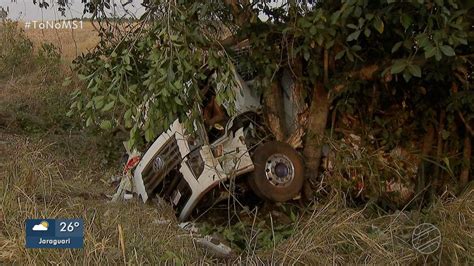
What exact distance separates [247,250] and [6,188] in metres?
1.86

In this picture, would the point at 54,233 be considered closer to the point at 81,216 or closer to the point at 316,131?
the point at 81,216

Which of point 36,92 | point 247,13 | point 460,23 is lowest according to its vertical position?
point 460,23

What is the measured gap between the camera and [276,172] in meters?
5.04

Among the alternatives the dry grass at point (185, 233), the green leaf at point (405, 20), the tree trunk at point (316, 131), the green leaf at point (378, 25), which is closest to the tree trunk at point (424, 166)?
the dry grass at point (185, 233)

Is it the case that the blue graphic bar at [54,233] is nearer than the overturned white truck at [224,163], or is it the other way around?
the blue graphic bar at [54,233]

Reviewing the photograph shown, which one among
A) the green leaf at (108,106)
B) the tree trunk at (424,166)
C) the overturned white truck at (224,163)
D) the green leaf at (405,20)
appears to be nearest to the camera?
the green leaf at (108,106)

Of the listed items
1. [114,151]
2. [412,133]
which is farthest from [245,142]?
[114,151]

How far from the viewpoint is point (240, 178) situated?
5.05 meters

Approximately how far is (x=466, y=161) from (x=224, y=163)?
7.18ft

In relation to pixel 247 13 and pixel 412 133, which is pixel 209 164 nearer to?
pixel 247 13

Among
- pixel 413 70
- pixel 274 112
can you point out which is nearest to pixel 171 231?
pixel 274 112

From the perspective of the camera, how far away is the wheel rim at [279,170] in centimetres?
499

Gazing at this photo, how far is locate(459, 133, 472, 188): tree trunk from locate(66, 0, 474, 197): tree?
0.04 ft

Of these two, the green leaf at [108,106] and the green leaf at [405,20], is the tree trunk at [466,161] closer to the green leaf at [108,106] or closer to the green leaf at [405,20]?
the green leaf at [405,20]
